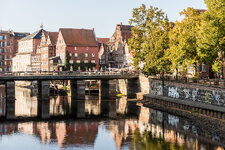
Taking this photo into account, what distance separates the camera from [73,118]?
6662 cm

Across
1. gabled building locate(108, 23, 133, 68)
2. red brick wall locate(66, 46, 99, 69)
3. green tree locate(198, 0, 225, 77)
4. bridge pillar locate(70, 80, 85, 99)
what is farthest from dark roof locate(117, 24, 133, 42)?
green tree locate(198, 0, 225, 77)

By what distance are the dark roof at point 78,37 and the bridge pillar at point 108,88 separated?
32798 millimetres

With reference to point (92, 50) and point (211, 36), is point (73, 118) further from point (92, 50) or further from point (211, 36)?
point (92, 50)

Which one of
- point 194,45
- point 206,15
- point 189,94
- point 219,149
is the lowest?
point 219,149

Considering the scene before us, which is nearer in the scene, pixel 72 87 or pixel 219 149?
pixel 219 149

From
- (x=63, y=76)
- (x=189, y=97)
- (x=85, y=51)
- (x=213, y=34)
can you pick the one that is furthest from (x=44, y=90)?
(x=213, y=34)

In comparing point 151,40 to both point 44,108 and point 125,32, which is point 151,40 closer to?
point 44,108

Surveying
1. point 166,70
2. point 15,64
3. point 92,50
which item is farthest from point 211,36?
point 15,64

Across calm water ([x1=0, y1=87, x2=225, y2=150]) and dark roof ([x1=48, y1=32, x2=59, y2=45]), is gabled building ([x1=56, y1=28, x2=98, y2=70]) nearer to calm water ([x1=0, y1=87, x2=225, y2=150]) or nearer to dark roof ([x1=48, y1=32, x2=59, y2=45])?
dark roof ([x1=48, y1=32, x2=59, y2=45])

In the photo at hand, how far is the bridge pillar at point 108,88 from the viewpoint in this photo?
10225cm

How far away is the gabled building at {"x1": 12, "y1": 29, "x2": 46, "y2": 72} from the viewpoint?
161250mm

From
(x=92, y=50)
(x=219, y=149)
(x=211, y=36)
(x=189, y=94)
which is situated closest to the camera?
(x=219, y=149)

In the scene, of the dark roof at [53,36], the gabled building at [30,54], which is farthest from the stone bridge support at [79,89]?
the gabled building at [30,54]

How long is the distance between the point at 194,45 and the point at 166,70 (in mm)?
13503
